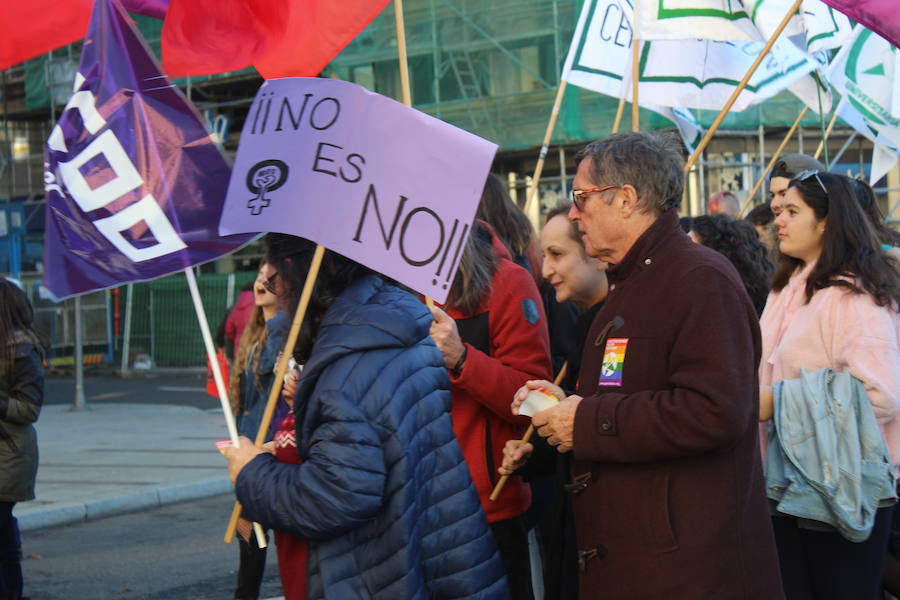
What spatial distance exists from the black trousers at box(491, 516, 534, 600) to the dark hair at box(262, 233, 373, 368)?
1.20 metres

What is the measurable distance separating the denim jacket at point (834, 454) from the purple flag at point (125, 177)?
73.6 inches

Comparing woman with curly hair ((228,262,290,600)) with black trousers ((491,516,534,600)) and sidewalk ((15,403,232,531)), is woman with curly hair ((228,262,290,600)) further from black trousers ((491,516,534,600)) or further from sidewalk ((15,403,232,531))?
sidewalk ((15,403,232,531))

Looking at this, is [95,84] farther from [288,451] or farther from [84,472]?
[84,472]

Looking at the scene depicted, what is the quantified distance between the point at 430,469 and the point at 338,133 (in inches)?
37.6

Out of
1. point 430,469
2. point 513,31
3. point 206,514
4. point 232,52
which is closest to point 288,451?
point 430,469

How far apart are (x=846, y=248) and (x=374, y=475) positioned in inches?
79.9

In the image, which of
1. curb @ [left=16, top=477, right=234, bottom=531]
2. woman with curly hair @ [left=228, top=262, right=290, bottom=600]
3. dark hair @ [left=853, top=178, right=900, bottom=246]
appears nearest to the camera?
dark hair @ [left=853, top=178, right=900, bottom=246]

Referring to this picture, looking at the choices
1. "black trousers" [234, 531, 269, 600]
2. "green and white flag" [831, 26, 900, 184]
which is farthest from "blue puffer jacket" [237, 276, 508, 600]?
"green and white flag" [831, 26, 900, 184]

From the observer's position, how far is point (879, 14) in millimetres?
4051

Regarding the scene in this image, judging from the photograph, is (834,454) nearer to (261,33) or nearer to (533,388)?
(533,388)

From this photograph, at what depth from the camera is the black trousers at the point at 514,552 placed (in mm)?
4027

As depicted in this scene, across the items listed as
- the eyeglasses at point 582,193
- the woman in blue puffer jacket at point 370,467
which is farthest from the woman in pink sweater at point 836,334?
the woman in blue puffer jacket at point 370,467

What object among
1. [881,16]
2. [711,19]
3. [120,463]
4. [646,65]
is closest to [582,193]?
[881,16]

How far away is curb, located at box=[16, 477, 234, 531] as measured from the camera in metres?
8.47
